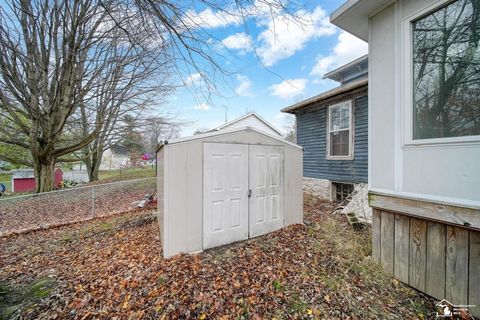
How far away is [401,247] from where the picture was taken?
9.68 feet

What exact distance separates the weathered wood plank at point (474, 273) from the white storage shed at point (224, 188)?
3306mm

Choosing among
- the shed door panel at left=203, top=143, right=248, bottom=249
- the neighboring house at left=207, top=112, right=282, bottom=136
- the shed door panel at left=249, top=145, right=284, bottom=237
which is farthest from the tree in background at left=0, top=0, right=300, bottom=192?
the neighboring house at left=207, top=112, right=282, bottom=136

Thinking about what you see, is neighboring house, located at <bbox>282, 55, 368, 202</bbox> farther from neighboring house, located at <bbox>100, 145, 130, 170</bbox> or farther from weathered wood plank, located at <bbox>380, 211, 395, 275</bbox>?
neighboring house, located at <bbox>100, 145, 130, 170</bbox>

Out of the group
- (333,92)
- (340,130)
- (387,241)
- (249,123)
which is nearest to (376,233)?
(387,241)

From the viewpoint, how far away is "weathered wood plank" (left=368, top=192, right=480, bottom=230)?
219 cm

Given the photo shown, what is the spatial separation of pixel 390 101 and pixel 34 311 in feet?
18.5

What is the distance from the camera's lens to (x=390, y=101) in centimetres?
308

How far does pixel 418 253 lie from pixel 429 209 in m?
0.70

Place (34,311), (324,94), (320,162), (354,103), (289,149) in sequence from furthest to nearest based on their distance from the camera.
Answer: (320,162)
(324,94)
(354,103)
(289,149)
(34,311)

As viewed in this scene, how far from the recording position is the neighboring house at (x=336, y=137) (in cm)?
664

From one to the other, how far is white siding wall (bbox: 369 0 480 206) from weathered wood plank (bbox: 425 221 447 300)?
442 millimetres

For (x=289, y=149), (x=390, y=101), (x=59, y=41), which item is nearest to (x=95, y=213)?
(x=59, y=41)

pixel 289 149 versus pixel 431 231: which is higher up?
pixel 289 149

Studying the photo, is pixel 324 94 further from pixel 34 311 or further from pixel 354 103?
pixel 34 311
